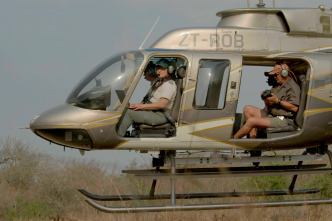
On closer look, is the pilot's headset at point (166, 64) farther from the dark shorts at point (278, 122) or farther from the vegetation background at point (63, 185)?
the vegetation background at point (63, 185)

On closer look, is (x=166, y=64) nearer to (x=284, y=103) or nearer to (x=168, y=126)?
(x=168, y=126)

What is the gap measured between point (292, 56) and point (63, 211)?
8.31 meters

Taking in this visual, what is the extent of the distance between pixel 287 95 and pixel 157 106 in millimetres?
2134

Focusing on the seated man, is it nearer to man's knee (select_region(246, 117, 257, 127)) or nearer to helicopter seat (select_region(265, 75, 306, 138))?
man's knee (select_region(246, 117, 257, 127))

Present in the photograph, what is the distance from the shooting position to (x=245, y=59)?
Result: 10.2m

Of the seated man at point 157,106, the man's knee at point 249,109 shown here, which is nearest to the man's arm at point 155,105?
the seated man at point 157,106

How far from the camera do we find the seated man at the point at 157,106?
953 cm

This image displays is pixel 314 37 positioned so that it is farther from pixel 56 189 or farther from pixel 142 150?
pixel 56 189

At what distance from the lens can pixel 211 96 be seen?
382 inches

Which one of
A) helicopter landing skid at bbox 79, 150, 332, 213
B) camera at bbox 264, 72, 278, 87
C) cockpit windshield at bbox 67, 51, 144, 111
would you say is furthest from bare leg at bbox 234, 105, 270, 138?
cockpit windshield at bbox 67, 51, 144, 111

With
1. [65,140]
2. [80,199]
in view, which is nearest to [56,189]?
[80,199]

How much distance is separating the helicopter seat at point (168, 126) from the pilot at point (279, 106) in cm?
110

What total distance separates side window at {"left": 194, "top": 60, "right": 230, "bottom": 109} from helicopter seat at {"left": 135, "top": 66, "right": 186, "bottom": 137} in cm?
29

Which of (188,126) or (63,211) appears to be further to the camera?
(63,211)
